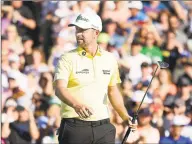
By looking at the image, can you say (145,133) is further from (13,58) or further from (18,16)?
(18,16)

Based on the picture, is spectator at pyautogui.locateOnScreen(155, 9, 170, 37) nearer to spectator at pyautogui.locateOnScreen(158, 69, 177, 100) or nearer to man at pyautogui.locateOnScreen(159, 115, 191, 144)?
spectator at pyautogui.locateOnScreen(158, 69, 177, 100)

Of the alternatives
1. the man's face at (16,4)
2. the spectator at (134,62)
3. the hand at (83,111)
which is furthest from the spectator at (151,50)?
the hand at (83,111)

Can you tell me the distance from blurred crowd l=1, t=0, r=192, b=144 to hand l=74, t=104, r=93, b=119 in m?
4.71

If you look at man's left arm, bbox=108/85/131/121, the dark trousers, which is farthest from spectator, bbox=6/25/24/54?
the dark trousers

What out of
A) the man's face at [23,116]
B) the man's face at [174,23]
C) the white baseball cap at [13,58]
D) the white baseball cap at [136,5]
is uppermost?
the white baseball cap at [136,5]

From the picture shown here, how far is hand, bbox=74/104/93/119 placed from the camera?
6604mm

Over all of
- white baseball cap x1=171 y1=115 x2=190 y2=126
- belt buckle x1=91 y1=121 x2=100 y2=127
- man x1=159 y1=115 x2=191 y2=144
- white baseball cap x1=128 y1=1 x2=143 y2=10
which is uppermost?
white baseball cap x1=128 y1=1 x2=143 y2=10

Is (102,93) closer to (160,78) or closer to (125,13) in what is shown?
(160,78)

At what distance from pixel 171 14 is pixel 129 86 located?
2.18 meters

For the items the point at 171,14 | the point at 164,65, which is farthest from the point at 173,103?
the point at 164,65

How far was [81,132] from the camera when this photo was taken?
6980mm

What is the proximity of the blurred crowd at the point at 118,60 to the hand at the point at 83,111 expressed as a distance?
471cm

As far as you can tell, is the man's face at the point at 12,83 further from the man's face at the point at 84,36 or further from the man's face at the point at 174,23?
the man's face at the point at 84,36

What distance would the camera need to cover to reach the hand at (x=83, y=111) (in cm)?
660
